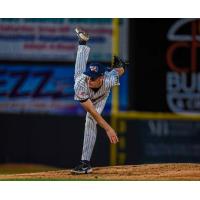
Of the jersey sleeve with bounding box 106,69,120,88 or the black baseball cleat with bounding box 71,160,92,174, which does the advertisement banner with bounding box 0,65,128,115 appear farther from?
the black baseball cleat with bounding box 71,160,92,174

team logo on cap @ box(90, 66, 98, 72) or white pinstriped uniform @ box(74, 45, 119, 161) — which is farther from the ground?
team logo on cap @ box(90, 66, 98, 72)

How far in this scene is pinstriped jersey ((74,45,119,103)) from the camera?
794cm

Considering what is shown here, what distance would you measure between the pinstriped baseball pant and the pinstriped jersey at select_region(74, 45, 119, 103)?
104 millimetres

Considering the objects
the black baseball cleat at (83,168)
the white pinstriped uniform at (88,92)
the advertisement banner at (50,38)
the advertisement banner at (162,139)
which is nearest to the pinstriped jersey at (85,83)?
the white pinstriped uniform at (88,92)

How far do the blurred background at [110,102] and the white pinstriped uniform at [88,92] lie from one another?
17 cm

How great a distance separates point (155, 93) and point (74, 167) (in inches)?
47.0

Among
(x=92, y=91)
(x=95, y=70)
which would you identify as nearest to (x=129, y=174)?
(x=92, y=91)

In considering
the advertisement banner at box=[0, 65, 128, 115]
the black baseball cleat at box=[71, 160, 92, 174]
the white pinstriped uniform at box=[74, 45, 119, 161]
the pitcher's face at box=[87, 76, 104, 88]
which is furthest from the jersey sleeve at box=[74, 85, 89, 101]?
the black baseball cleat at box=[71, 160, 92, 174]

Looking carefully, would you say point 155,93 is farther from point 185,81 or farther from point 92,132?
point 92,132

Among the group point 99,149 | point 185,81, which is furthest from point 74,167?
point 185,81

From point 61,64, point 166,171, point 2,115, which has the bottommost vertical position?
point 166,171

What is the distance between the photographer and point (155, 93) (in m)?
8.66

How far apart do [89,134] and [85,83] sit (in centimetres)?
55

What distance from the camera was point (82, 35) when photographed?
8.31 m
